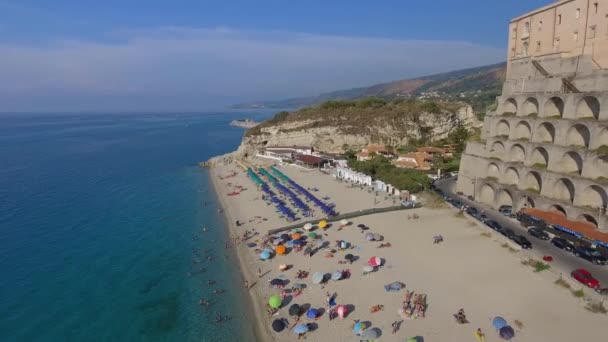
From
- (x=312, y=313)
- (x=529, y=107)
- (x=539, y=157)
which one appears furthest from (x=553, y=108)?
(x=312, y=313)

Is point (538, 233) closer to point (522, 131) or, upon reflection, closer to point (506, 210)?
point (506, 210)

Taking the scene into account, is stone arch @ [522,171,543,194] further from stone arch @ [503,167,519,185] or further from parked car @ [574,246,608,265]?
parked car @ [574,246,608,265]

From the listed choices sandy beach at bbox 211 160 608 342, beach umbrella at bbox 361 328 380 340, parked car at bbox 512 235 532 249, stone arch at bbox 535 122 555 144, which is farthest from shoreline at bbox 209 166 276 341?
stone arch at bbox 535 122 555 144

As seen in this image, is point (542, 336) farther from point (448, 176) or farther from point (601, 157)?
point (448, 176)

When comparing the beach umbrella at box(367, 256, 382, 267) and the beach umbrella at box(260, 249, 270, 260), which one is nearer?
the beach umbrella at box(367, 256, 382, 267)

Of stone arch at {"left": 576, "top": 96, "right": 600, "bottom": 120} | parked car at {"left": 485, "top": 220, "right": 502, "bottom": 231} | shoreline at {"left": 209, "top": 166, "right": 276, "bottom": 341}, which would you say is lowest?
shoreline at {"left": 209, "top": 166, "right": 276, "bottom": 341}

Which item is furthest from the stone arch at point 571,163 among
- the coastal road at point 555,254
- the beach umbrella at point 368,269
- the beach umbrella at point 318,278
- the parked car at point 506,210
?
the beach umbrella at point 318,278

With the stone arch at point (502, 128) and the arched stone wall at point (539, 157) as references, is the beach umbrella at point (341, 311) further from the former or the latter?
the stone arch at point (502, 128)
